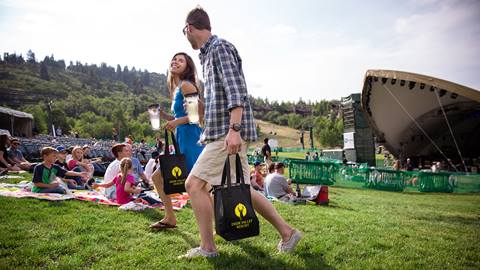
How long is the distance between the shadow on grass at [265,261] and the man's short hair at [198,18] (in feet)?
6.75

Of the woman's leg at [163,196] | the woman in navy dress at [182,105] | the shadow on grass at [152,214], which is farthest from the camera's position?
the shadow on grass at [152,214]

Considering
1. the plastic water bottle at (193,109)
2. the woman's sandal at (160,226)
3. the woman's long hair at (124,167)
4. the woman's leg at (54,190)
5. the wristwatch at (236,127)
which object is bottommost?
→ the woman's sandal at (160,226)

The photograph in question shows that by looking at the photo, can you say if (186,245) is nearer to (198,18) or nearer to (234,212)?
(234,212)

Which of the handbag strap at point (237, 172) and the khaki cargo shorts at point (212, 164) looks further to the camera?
the khaki cargo shorts at point (212, 164)

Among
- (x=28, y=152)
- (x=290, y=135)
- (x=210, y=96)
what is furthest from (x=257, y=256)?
(x=290, y=135)

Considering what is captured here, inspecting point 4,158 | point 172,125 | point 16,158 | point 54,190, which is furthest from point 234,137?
point 16,158

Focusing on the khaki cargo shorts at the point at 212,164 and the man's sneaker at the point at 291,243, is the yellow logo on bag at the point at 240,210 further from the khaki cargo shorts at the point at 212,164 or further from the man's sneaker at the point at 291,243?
the man's sneaker at the point at 291,243

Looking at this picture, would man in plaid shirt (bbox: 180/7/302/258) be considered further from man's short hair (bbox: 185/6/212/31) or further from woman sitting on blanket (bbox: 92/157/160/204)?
woman sitting on blanket (bbox: 92/157/160/204)

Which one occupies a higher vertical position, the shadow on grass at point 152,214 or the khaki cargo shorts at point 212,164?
the khaki cargo shorts at point 212,164

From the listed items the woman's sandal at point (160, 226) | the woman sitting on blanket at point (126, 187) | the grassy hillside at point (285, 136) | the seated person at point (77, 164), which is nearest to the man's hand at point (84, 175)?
the seated person at point (77, 164)

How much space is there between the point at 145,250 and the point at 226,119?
1.47m

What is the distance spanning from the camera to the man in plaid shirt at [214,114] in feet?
9.16

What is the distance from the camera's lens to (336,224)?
492 centimetres

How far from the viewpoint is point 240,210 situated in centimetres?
262
